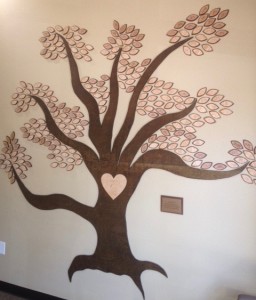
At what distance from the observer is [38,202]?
7.44ft

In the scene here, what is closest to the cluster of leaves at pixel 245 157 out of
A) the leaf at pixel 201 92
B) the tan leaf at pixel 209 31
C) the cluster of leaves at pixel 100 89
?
the leaf at pixel 201 92

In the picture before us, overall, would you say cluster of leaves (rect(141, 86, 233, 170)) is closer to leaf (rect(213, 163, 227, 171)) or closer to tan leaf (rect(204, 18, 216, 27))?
leaf (rect(213, 163, 227, 171))

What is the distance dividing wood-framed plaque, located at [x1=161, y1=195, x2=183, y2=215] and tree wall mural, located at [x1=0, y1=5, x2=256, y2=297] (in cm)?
19

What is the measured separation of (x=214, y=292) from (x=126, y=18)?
2055 millimetres

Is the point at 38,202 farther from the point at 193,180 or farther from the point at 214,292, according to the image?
the point at 214,292

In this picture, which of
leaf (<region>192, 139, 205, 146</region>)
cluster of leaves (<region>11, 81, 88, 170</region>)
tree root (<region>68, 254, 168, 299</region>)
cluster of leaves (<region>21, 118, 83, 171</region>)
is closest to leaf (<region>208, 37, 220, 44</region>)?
leaf (<region>192, 139, 205, 146</region>)

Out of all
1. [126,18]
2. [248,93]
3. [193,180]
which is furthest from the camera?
[126,18]

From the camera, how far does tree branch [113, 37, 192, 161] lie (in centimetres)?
184

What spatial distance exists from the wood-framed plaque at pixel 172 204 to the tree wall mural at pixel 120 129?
0.19 metres

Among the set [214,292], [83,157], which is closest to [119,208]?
[83,157]

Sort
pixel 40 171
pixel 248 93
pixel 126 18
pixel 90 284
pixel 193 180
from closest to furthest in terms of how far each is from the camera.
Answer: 1. pixel 248 93
2. pixel 193 180
3. pixel 126 18
4. pixel 90 284
5. pixel 40 171

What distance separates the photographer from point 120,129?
1981 mm

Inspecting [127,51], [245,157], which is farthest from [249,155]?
[127,51]

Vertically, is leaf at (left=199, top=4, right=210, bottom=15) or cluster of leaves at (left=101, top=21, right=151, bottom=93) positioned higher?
leaf at (left=199, top=4, right=210, bottom=15)
